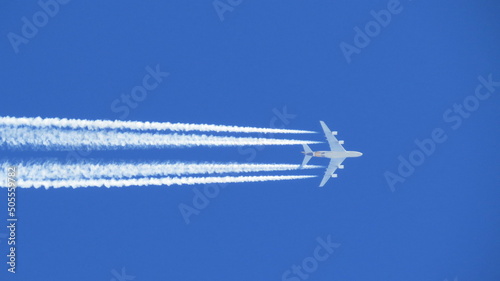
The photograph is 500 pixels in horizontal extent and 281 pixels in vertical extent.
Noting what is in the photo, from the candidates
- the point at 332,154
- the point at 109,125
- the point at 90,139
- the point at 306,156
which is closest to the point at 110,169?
the point at 90,139

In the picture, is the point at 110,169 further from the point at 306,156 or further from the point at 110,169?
the point at 306,156

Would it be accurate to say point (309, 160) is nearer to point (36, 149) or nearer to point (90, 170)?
point (90, 170)

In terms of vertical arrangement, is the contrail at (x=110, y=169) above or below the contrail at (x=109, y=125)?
below

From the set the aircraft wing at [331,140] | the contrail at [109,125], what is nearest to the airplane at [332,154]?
the aircraft wing at [331,140]

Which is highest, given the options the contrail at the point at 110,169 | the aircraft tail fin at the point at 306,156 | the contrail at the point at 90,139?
the contrail at the point at 90,139

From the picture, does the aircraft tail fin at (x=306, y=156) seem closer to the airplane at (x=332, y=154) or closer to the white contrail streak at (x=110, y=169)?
the airplane at (x=332, y=154)

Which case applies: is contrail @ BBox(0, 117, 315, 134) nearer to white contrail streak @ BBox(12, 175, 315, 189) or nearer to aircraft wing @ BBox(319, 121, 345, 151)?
white contrail streak @ BBox(12, 175, 315, 189)
